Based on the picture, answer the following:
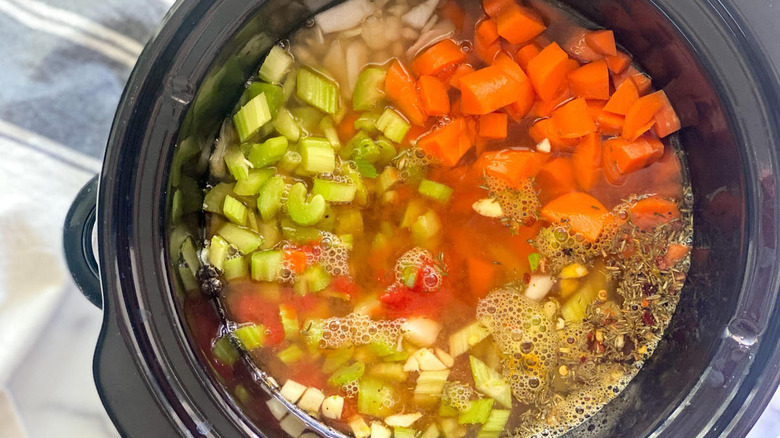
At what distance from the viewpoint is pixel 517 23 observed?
59.1 inches

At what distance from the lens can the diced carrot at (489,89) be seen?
149 cm

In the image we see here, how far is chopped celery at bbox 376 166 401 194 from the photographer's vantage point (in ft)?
5.15

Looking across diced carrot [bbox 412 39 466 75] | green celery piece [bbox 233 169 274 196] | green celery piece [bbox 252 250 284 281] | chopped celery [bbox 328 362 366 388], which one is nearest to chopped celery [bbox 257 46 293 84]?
green celery piece [bbox 233 169 274 196]

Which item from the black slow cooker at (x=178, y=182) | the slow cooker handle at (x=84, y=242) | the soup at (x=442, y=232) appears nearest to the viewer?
the black slow cooker at (x=178, y=182)

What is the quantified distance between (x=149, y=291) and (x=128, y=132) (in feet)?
1.09

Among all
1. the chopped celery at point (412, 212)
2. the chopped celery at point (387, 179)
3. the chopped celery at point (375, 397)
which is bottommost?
the chopped celery at point (375, 397)

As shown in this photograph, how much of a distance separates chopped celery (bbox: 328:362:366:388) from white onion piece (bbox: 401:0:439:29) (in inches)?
36.1

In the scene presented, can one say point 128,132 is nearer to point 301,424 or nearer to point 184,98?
point 184,98

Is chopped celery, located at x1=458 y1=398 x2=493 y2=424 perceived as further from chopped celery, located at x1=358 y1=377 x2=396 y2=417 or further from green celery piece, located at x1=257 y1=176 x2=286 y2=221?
green celery piece, located at x1=257 y1=176 x2=286 y2=221

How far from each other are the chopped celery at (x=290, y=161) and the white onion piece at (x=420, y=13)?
1.52 feet

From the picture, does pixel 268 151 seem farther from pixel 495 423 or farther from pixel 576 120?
pixel 495 423

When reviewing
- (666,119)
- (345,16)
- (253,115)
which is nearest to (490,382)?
(666,119)

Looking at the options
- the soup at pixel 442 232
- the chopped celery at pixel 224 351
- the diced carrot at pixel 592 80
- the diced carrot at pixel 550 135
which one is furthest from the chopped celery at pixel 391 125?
the chopped celery at pixel 224 351

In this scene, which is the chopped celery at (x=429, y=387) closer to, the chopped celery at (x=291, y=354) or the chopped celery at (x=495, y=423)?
the chopped celery at (x=495, y=423)
